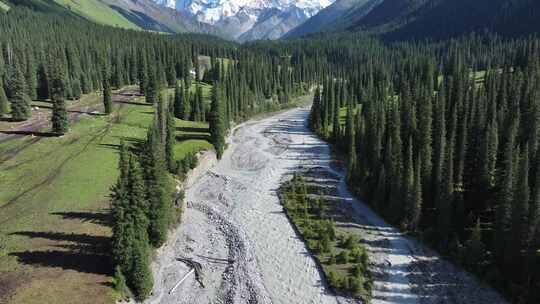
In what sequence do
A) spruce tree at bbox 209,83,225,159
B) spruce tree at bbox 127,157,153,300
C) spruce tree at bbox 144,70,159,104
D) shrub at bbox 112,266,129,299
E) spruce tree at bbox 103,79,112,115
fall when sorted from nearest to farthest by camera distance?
shrub at bbox 112,266,129,299 < spruce tree at bbox 127,157,153,300 < spruce tree at bbox 209,83,225,159 < spruce tree at bbox 103,79,112,115 < spruce tree at bbox 144,70,159,104

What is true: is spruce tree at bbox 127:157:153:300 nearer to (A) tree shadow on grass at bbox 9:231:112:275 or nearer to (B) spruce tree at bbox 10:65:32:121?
(A) tree shadow on grass at bbox 9:231:112:275

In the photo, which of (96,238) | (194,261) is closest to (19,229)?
(96,238)

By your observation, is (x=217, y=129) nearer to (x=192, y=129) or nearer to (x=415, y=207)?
(x=192, y=129)

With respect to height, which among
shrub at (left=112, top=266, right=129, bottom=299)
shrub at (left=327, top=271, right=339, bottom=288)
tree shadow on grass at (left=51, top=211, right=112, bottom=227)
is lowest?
shrub at (left=327, top=271, right=339, bottom=288)

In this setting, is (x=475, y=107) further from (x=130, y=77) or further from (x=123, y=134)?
(x=130, y=77)

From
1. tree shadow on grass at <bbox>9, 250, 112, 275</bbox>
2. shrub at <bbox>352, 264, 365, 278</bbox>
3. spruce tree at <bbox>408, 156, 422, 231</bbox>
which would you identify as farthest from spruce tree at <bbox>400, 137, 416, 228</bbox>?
tree shadow on grass at <bbox>9, 250, 112, 275</bbox>

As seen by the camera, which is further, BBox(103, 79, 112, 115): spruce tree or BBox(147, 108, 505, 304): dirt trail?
BBox(103, 79, 112, 115): spruce tree

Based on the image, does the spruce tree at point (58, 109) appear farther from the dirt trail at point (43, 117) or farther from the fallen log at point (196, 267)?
the fallen log at point (196, 267)
